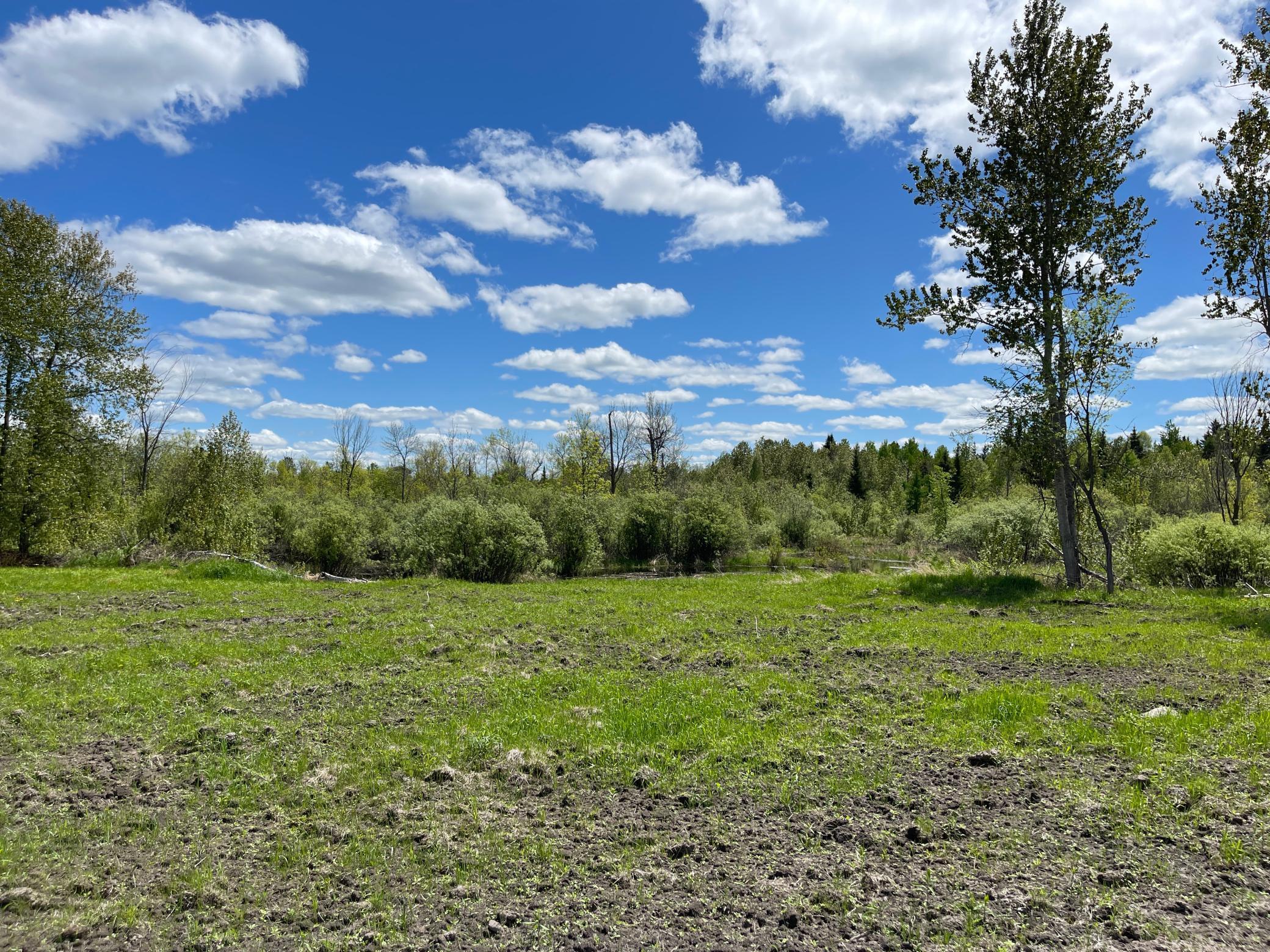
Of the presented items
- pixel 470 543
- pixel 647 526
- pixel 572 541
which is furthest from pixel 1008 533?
pixel 470 543

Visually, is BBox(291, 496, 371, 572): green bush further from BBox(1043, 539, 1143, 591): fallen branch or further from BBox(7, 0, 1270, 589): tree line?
BBox(1043, 539, 1143, 591): fallen branch

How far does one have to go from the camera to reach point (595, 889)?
3.89 m

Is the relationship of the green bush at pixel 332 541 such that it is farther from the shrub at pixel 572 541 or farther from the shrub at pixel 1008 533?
the shrub at pixel 1008 533

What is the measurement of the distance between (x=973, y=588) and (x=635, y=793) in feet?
46.8

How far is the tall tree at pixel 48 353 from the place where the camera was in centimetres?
2291

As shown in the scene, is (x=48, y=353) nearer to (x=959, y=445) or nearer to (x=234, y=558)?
(x=234, y=558)

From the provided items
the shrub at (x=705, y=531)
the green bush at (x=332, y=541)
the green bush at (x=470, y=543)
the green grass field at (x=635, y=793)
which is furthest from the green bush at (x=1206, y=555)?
the green bush at (x=332, y=541)

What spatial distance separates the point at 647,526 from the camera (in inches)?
1348

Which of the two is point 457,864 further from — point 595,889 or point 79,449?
point 79,449

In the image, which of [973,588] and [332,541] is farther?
[332,541]

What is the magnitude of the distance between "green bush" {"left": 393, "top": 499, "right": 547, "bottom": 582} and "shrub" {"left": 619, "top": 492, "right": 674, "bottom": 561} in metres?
9.46

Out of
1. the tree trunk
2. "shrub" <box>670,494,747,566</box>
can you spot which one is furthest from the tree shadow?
"shrub" <box>670,494,747,566</box>

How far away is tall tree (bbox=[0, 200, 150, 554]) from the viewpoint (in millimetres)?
22906

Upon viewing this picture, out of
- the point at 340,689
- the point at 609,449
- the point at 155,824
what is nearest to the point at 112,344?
the point at 340,689
